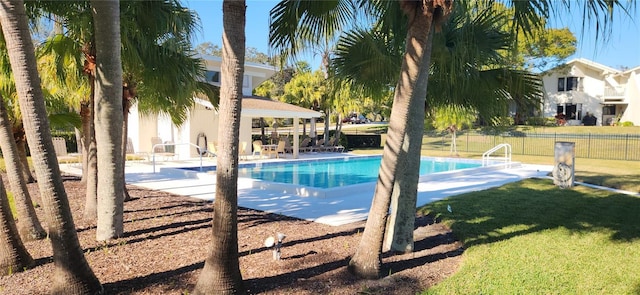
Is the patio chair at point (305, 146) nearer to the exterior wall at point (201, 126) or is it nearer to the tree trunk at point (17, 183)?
the exterior wall at point (201, 126)

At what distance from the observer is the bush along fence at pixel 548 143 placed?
995 inches

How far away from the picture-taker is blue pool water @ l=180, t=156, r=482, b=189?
1602 centimetres

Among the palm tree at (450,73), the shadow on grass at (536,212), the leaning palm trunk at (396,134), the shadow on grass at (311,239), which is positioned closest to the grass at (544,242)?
the shadow on grass at (536,212)

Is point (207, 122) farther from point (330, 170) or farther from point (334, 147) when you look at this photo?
point (334, 147)

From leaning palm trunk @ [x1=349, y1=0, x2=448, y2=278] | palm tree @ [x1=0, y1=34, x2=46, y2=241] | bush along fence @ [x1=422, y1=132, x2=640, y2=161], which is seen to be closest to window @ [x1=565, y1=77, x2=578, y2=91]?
bush along fence @ [x1=422, y1=132, x2=640, y2=161]

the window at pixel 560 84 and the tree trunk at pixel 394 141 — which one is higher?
the window at pixel 560 84

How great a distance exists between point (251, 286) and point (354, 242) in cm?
226

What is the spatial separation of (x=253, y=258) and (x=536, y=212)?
21.2 ft

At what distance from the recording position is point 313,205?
9.92 metres

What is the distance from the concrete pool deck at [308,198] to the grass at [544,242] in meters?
1.65

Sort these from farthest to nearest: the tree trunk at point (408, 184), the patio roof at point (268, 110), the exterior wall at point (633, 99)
Answer: 1. the exterior wall at point (633, 99)
2. the patio roof at point (268, 110)
3. the tree trunk at point (408, 184)

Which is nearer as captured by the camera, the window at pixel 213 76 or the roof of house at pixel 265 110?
the roof of house at pixel 265 110

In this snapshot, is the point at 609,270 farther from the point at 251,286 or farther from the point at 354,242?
the point at 251,286

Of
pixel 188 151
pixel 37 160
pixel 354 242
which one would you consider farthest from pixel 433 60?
pixel 188 151
